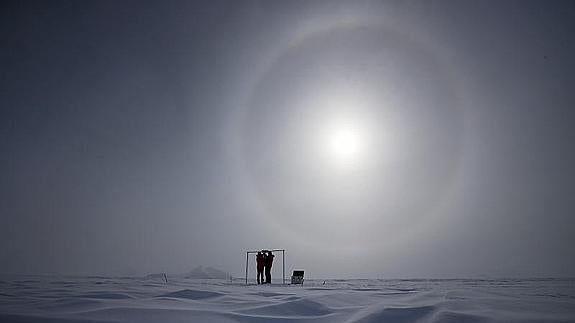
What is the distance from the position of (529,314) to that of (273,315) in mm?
4004

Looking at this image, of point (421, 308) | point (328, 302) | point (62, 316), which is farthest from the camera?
point (328, 302)

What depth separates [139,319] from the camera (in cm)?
500

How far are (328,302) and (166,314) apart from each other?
10.6ft

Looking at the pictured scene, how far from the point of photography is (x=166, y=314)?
545cm

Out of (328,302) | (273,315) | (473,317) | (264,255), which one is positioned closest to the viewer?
(473,317)

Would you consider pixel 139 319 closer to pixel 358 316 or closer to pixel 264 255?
pixel 358 316

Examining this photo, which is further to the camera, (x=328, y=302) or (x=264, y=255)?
(x=264, y=255)

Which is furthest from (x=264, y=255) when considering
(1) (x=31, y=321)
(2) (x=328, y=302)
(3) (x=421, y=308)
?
(1) (x=31, y=321)

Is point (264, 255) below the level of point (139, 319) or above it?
above

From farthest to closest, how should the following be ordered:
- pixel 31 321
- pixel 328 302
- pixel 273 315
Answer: pixel 328 302 → pixel 273 315 → pixel 31 321

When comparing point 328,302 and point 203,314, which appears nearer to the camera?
point 203,314

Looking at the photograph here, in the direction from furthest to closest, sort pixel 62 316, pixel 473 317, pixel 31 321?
pixel 473 317, pixel 62 316, pixel 31 321

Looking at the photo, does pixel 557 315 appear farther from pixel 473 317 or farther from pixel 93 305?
pixel 93 305

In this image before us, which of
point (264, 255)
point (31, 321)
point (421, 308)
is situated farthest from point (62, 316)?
point (264, 255)
